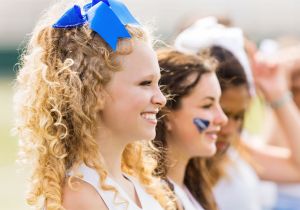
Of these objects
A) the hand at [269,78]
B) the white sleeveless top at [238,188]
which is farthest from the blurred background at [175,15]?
the white sleeveless top at [238,188]

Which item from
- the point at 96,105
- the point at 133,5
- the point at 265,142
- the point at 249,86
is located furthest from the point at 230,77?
the point at 133,5

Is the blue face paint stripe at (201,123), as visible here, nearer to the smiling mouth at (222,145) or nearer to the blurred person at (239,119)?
the blurred person at (239,119)

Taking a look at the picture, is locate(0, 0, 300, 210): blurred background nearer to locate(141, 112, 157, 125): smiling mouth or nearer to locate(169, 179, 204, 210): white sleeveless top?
locate(169, 179, 204, 210): white sleeveless top

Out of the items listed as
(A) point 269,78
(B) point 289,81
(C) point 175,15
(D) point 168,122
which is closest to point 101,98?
(D) point 168,122

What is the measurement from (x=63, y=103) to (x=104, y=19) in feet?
0.93

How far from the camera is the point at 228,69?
4125mm

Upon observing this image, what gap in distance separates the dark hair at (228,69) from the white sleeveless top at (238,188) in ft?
1.65

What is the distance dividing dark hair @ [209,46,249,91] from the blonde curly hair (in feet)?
4.29

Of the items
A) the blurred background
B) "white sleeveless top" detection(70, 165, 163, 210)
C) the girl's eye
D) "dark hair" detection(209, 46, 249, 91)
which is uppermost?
the blurred background

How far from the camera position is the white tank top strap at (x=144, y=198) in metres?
2.96

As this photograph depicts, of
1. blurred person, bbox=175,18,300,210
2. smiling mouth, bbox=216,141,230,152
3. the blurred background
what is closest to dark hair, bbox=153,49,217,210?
blurred person, bbox=175,18,300,210

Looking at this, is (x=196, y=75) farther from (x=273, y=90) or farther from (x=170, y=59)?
(x=273, y=90)

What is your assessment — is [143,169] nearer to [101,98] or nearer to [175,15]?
[101,98]

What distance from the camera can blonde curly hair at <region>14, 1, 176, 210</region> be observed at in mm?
2752
